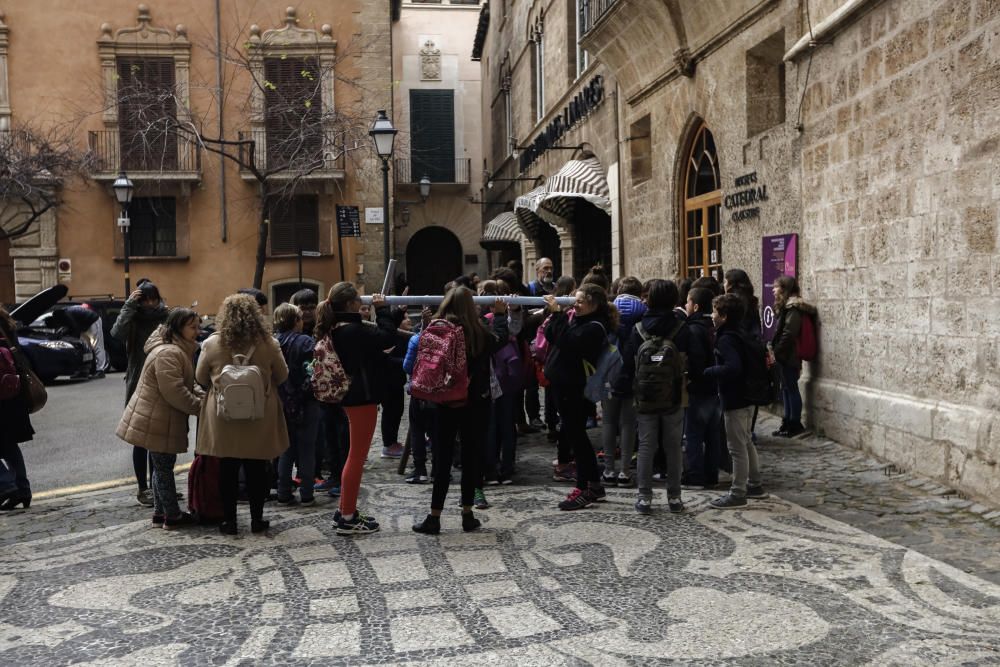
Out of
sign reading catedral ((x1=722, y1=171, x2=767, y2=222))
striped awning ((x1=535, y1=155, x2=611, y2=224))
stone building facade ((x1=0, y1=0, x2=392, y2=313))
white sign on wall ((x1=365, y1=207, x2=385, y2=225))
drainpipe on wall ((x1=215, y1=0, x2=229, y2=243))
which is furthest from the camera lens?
white sign on wall ((x1=365, y1=207, x2=385, y2=225))

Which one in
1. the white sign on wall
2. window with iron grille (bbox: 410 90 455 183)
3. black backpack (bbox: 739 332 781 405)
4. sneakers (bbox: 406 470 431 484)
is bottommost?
sneakers (bbox: 406 470 431 484)

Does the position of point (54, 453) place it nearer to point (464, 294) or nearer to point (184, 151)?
point (464, 294)

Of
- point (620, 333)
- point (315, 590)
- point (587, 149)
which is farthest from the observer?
point (587, 149)

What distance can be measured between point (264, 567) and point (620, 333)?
3.47 meters

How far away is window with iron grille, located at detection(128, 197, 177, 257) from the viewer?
26672mm

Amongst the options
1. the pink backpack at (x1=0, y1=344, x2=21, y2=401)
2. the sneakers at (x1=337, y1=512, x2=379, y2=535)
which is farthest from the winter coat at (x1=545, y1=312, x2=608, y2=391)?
the pink backpack at (x1=0, y1=344, x2=21, y2=401)

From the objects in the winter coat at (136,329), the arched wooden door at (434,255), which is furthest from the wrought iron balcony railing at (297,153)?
the winter coat at (136,329)

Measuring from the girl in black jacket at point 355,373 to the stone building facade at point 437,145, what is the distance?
26958 millimetres

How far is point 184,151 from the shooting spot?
2647 centimetres

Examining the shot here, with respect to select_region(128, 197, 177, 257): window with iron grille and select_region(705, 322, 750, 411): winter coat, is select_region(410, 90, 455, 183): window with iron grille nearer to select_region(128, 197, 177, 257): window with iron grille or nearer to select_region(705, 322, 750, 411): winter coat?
select_region(128, 197, 177, 257): window with iron grille

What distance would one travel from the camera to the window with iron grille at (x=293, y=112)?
2605 centimetres

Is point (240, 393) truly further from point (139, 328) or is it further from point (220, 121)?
point (220, 121)

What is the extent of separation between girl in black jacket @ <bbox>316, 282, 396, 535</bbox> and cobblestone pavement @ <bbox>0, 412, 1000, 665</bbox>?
0.74 ft

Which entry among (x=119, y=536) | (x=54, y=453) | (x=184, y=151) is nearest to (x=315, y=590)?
(x=119, y=536)
